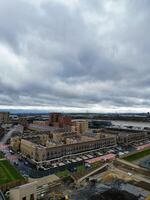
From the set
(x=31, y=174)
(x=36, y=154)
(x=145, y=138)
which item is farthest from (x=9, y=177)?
(x=145, y=138)

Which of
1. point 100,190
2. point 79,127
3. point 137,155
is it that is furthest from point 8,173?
point 79,127

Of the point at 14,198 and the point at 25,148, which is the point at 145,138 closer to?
the point at 25,148

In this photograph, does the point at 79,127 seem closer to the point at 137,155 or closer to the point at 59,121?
the point at 59,121

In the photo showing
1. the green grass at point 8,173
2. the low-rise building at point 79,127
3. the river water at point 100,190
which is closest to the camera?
the river water at point 100,190

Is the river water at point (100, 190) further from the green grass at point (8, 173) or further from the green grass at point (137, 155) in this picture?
the green grass at point (137, 155)

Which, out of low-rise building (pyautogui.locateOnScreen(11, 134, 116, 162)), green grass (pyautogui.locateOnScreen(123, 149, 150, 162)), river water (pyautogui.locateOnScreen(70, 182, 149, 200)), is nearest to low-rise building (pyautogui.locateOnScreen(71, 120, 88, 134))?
low-rise building (pyautogui.locateOnScreen(11, 134, 116, 162))

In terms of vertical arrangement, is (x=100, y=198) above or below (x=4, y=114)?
below

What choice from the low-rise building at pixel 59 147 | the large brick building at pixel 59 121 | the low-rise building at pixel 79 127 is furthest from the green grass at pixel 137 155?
the large brick building at pixel 59 121

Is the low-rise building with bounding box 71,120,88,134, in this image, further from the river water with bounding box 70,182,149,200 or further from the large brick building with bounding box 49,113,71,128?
the river water with bounding box 70,182,149,200
